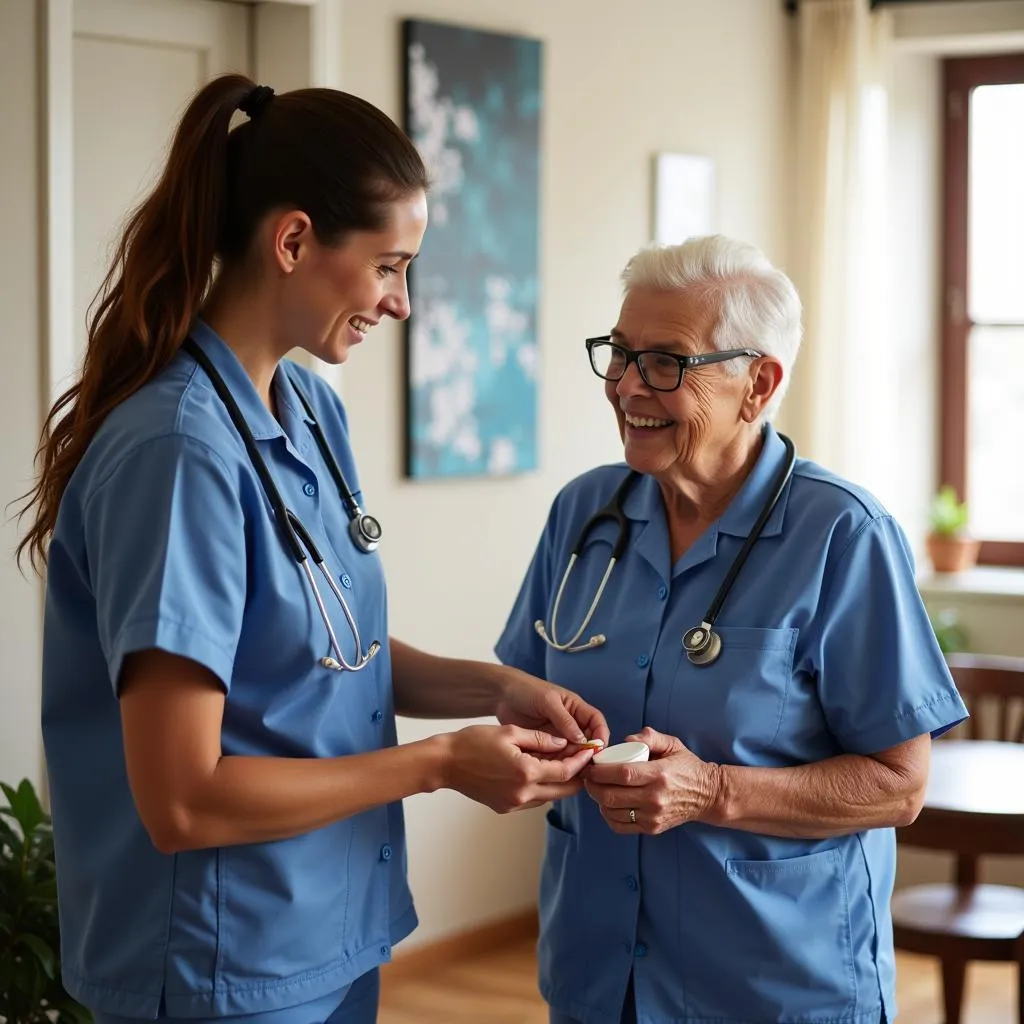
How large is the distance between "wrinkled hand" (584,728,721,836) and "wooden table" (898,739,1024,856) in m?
1.33

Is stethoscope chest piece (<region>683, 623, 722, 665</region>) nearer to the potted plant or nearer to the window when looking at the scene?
the potted plant

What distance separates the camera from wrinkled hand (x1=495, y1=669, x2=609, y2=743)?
6.23ft

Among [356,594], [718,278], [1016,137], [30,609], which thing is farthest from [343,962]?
[1016,137]

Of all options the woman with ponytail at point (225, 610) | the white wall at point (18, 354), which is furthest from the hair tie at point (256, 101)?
the white wall at point (18, 354)

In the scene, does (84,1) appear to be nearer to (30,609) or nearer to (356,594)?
(30,609)

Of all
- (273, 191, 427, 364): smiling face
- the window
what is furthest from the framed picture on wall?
(273, 191, 427, 364): smiling face

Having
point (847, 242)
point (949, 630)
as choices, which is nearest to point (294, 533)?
point (949, 630)

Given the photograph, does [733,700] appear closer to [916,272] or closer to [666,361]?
[666,361]

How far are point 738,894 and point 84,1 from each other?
2479 millimetres

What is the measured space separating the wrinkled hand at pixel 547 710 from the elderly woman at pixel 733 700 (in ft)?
0.22

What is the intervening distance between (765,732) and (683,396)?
449 mm

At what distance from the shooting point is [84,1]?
329cm

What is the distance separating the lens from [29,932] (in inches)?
104

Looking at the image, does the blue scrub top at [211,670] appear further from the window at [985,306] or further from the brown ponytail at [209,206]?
the window at [985,306]
